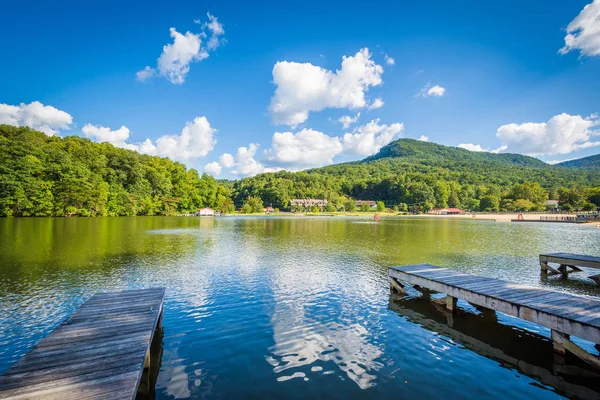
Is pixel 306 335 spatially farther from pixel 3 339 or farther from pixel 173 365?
pixel 3 339

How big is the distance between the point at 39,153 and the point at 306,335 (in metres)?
78.6

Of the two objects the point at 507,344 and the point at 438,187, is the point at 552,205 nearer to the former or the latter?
the point at 438,187

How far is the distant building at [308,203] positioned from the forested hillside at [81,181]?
170 ft

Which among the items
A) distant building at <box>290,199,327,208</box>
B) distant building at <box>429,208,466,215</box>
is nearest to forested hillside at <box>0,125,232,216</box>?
distant building at <box>290,199,327,208</box>

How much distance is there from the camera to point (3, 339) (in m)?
7.11

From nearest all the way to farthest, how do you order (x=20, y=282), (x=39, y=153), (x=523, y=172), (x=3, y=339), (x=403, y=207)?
(x=3, y=339) → (x=20, y=282) → (x=39, y=153) → (x=403, y=207) → (x=523, y=172)

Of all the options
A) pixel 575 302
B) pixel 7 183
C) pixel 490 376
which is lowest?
pixel 490 376

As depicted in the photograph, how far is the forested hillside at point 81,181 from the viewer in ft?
185

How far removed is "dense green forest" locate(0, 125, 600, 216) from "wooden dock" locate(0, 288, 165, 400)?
219 feet

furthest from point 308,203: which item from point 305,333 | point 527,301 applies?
point 527,301

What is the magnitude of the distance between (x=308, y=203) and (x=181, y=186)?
65.3m

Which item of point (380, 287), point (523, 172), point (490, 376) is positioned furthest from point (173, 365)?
point (523, 172)

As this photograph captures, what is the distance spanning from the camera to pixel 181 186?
101 m

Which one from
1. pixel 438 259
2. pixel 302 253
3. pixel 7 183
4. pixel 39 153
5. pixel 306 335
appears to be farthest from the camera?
pixel 39 153
